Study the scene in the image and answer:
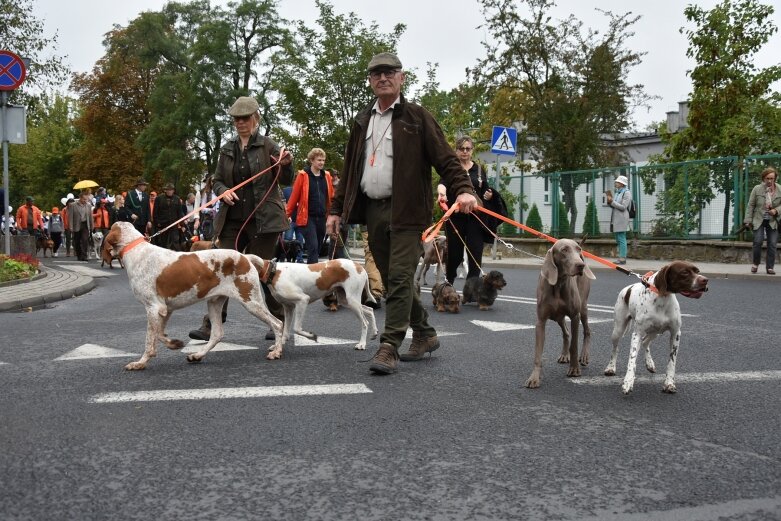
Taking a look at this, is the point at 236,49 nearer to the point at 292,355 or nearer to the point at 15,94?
the point at 15,94

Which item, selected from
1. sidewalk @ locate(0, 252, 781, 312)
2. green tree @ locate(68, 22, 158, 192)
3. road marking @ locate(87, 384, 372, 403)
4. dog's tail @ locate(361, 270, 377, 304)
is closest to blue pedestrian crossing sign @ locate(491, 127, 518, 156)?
sidewalk @ locate(0, 252, 781, 312)

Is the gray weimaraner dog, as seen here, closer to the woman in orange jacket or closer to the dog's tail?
the dog's tail

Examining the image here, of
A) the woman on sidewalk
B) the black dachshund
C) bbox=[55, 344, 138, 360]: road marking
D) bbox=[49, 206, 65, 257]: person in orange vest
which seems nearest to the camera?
bbox=[55, 344, 138, 360]: road marking

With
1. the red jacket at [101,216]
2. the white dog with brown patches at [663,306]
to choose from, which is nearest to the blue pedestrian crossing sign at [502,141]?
the red jacket at [101,216]

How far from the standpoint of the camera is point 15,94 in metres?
21.6

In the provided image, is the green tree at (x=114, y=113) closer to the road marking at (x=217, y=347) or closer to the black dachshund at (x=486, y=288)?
the black dachshund at (x=486, y=288)

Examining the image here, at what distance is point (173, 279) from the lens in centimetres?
615

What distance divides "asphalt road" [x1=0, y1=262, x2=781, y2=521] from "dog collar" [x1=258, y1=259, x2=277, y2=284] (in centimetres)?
61

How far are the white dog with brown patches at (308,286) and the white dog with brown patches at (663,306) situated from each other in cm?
248

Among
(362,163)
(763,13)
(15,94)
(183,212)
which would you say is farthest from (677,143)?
(362,163)

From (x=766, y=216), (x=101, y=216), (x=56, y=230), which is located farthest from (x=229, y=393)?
(x=56, y=230)

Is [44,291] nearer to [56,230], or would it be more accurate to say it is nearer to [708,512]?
[708,512]

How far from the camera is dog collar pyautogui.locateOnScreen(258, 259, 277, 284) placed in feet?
22.6

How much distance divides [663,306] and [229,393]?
107 inches
